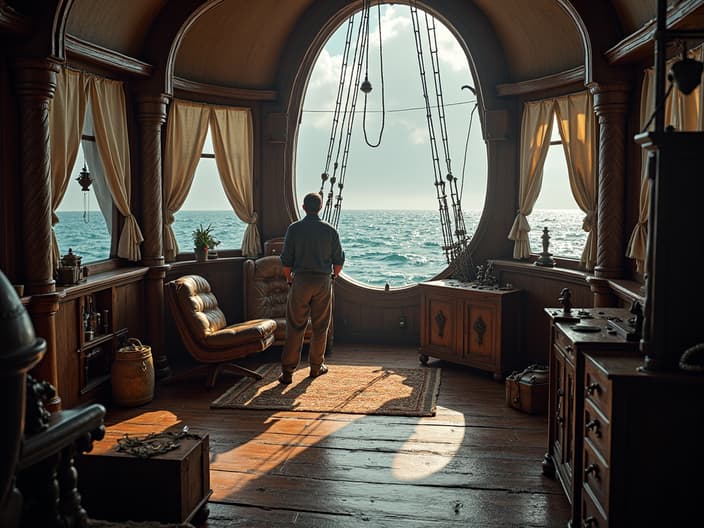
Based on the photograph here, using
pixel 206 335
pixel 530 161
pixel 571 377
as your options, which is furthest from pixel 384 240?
pixel 571 377

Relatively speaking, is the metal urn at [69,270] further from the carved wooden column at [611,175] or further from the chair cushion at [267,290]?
the carved wooden column at [611,175]

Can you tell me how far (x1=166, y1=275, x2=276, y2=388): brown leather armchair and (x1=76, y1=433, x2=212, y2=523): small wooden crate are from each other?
2659 mm

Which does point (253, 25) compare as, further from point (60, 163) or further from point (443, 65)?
point (443, 65)

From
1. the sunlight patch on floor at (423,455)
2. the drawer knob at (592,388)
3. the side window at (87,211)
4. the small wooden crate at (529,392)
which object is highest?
the side window at (87,211)

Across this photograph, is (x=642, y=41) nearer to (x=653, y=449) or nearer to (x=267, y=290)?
(x=653, y=449)

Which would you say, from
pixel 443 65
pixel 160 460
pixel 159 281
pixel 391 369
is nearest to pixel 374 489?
pixel 160 460

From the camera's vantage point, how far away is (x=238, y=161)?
758cm

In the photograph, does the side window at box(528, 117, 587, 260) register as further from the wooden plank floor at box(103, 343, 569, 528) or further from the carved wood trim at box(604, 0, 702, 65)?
the wooden plank floor at box(103, 343, 569, 528)

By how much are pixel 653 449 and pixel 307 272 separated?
12.7 ft

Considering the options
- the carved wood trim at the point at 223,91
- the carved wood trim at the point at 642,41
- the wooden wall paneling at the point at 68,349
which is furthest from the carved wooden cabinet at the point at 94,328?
the carved wood trim at the point at 642,41

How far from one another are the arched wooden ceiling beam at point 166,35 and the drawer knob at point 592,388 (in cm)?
481

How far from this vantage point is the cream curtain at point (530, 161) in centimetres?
677

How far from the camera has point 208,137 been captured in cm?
741

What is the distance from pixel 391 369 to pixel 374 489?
2871mm
